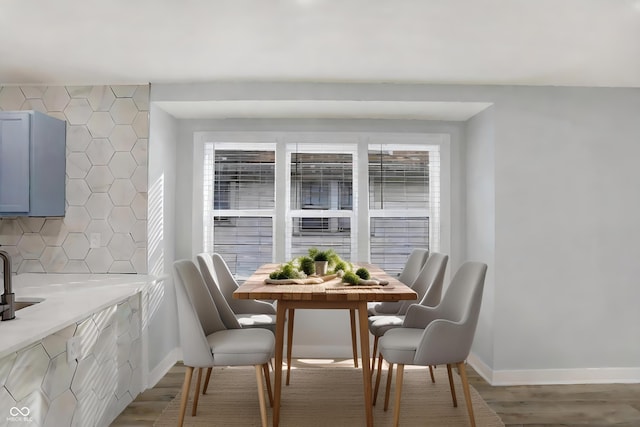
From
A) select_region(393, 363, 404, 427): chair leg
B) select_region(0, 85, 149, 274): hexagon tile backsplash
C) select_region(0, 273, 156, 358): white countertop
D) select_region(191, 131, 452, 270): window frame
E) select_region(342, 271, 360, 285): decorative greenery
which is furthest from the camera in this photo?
select_region(191, 131, 452, 270): window frame

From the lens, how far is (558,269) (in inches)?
140

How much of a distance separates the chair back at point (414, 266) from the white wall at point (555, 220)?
53cm

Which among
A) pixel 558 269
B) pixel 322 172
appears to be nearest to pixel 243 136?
pixel 322 172

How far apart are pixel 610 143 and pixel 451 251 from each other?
1554mm

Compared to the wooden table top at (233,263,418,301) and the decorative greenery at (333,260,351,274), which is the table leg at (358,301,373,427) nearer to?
the wooden table top at (233,263,418,301)

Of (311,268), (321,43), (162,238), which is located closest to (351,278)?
(311,268)

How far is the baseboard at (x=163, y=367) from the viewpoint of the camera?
340 cm

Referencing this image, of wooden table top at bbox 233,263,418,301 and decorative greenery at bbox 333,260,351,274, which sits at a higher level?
decorative greenery at bbox 333,260,351,274

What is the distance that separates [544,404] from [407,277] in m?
1.33

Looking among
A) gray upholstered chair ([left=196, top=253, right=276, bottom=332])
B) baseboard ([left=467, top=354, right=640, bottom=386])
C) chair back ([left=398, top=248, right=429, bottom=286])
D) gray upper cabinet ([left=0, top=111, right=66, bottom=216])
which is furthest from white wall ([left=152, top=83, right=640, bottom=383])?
gray upholstered chair ([left=196, top=253, right=276, bottom=332])

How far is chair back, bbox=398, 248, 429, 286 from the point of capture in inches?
146

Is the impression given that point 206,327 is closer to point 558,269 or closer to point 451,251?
point 451,251

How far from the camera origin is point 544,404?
3.12 m

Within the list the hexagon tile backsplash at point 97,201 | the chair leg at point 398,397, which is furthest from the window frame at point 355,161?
the chair leg at point 398,397
